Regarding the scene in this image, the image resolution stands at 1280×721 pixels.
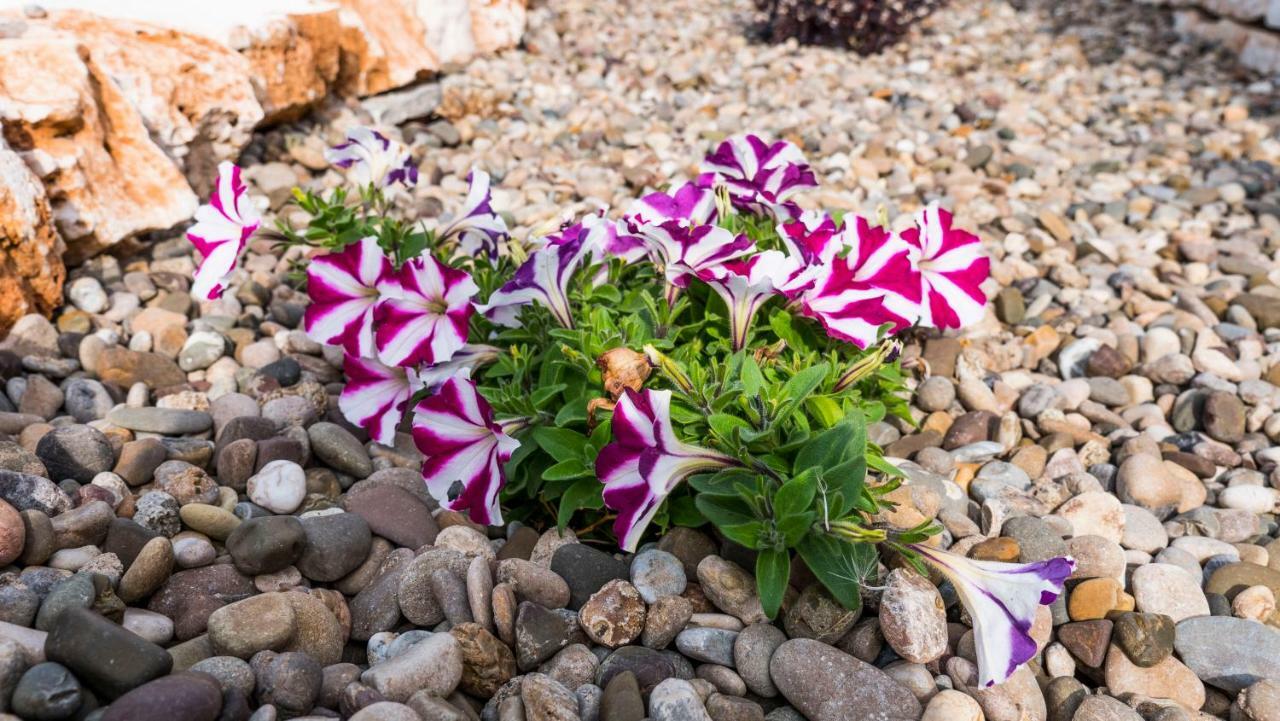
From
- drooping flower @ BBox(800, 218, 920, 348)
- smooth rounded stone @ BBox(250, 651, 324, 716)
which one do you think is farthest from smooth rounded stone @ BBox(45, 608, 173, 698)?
drooping flower @ BBox(800, 218, 920, 348)

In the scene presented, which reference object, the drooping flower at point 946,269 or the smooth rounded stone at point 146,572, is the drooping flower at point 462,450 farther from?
the drooping flower at point 946,269

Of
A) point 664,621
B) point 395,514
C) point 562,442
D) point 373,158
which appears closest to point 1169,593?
point 664,621

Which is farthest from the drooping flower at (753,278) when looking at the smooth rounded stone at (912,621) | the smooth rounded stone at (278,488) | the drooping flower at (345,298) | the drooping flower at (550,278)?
the smooth rounded stone at (278,488)

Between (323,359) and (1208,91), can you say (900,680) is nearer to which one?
(323,359)

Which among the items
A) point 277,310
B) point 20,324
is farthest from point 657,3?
point 20,324

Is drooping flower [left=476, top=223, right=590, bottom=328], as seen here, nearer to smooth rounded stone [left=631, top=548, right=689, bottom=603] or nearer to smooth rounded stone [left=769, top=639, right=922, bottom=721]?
smooth rounded stone [left=631, top=548, right=689, bottom=603]

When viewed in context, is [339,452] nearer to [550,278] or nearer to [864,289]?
[550,278]
